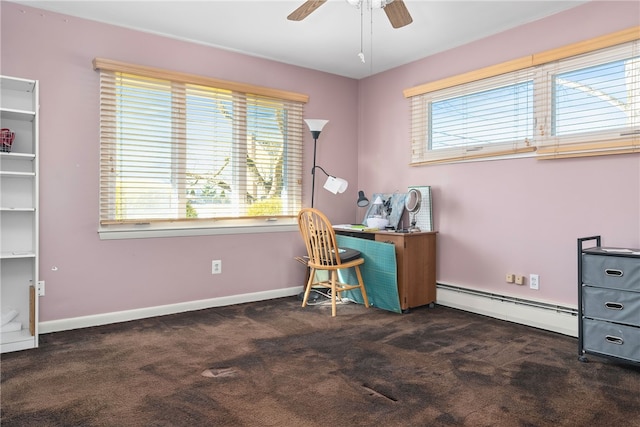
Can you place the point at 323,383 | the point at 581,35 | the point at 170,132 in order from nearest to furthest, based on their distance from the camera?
the point at 323,383, the point at 581,35, the point at 170,132

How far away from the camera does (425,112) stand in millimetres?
4180

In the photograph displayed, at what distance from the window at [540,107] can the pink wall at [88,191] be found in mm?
1747

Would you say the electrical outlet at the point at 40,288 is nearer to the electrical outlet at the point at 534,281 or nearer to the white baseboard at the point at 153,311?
the white baseboard at the point at 153,311

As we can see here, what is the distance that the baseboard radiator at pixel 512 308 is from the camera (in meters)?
3.15

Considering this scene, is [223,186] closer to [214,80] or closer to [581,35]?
[214,80]

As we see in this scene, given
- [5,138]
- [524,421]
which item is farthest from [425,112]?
[5,138]

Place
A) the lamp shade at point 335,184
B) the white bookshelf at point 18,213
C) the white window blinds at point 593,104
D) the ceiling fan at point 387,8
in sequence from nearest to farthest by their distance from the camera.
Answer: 1. the ceiling fan at point 387,8
2. the white window blinds at point 593,104
3. the white bookshelf at point 18,213
4. the lamp shade at point 335,184

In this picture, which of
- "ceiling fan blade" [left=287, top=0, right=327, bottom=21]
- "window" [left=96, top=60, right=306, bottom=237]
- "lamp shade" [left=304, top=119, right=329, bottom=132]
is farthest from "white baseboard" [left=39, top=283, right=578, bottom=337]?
"ceiling fan blade" [left=287, top=0, right=327, bottom=21]

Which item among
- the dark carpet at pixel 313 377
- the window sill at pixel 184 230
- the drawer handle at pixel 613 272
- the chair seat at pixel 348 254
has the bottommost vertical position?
the dark carpet at pixel 313 377

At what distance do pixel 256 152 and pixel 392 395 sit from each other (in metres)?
2.70

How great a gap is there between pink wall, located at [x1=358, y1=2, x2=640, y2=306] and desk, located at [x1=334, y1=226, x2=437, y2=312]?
0.48 feet

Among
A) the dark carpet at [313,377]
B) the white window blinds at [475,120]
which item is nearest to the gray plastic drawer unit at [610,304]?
the dark carpet at [313,377]

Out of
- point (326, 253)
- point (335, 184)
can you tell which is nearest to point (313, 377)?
point (326, 253)

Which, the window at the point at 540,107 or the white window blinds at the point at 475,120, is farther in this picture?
the white window blinds at the point at 475,120
